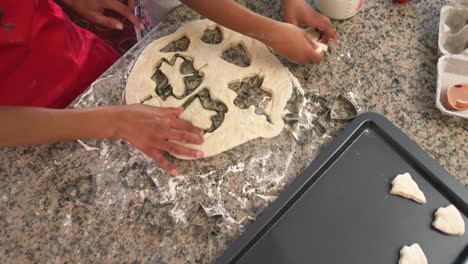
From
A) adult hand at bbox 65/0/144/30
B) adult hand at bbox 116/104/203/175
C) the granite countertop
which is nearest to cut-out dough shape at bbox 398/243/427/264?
the granite countertop

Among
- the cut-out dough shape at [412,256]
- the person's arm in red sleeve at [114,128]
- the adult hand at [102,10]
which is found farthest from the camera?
the adult hand at [102,10]

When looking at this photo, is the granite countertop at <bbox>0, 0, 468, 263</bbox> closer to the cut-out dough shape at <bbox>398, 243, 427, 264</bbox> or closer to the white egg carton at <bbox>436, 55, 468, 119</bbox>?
the white egg carton at <bbox>436, 55, 468, 119</bbox>

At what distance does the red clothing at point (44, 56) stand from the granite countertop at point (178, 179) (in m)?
0.08

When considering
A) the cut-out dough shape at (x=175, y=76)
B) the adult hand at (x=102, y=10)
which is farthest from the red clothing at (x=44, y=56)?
the cut-out dough shape at (x=175, y=76)

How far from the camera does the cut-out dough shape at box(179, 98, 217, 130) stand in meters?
0.80

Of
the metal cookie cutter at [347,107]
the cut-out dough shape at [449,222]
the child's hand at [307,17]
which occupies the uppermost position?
the child's hand at [307,17]

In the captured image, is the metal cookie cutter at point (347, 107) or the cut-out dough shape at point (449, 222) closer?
the cut-out dough shape at point (449, 222)

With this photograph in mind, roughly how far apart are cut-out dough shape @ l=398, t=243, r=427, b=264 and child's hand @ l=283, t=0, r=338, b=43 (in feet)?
1.47

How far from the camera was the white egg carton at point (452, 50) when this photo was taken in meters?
0.77

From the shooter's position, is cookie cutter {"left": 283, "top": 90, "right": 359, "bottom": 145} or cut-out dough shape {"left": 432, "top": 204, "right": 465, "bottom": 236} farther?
cookie cutter {"left": 283, "top": 90, "right": 359, "bottom": 145}

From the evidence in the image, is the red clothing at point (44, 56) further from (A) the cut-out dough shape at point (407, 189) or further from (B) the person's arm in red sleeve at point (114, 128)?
(A) the cut-out dough shape at point (407, 189)

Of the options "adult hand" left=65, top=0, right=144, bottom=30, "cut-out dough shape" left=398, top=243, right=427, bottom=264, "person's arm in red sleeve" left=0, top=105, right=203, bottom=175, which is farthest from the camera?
"adult hand" left=65, top=0, right=144, bottom=30

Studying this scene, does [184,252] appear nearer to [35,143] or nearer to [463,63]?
[35,143]

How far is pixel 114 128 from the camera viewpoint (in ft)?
2.52
